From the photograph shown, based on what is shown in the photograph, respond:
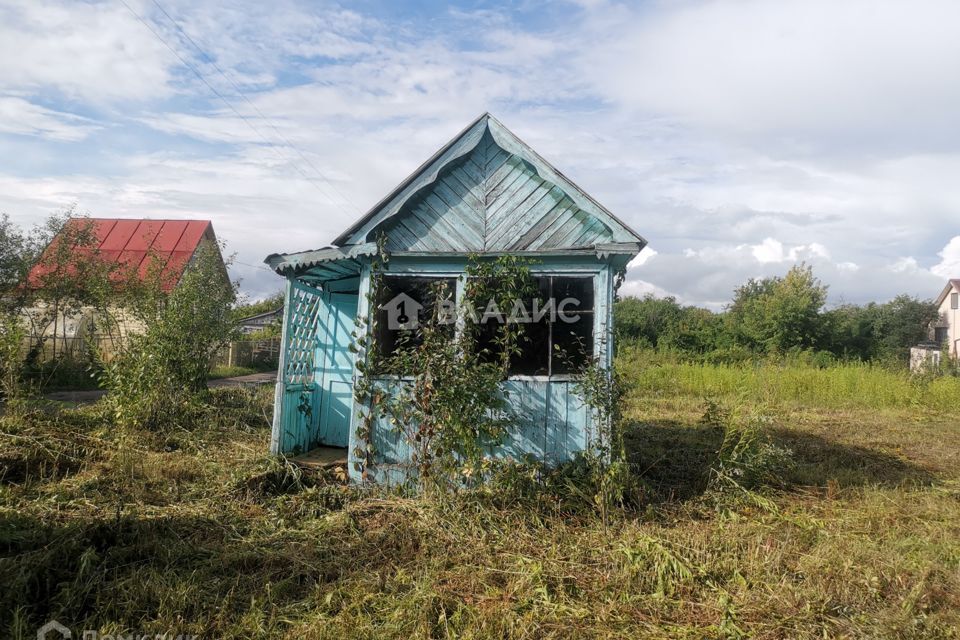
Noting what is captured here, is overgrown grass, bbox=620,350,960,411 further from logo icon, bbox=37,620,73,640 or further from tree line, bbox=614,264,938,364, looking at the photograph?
logo icon, bbox=37,620,73,640

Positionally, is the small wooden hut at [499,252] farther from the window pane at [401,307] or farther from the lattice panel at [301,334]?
the lattice panel at [301,334]

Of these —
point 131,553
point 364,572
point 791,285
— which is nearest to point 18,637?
point 131,553

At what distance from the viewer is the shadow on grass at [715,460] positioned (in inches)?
256

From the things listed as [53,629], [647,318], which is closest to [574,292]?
[53,629]

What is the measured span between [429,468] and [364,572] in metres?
1.49

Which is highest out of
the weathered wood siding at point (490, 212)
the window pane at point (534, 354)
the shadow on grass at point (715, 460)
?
the weathered wood siding at point (490, 212)

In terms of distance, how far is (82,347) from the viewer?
1596 centimetres

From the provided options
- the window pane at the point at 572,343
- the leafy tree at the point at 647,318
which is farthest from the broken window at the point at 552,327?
the leafy tree at the point at 647,318

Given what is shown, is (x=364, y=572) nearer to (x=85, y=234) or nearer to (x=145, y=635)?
(x=145, y=635)

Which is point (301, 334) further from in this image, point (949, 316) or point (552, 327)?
point (949, 316)

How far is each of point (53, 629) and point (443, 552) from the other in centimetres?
250

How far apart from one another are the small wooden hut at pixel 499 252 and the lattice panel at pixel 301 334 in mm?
179

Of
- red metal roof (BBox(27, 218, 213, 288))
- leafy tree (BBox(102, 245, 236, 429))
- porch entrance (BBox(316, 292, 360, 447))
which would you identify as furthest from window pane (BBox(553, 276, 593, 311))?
red metal roof (BBox(27, 218, 213, 288))

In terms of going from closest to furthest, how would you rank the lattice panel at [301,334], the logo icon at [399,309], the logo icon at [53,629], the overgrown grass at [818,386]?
the logo icon at [53,629], the logo icon at [399,309], the lattice panel at [301,334], the overgrown grass at [818,386]
